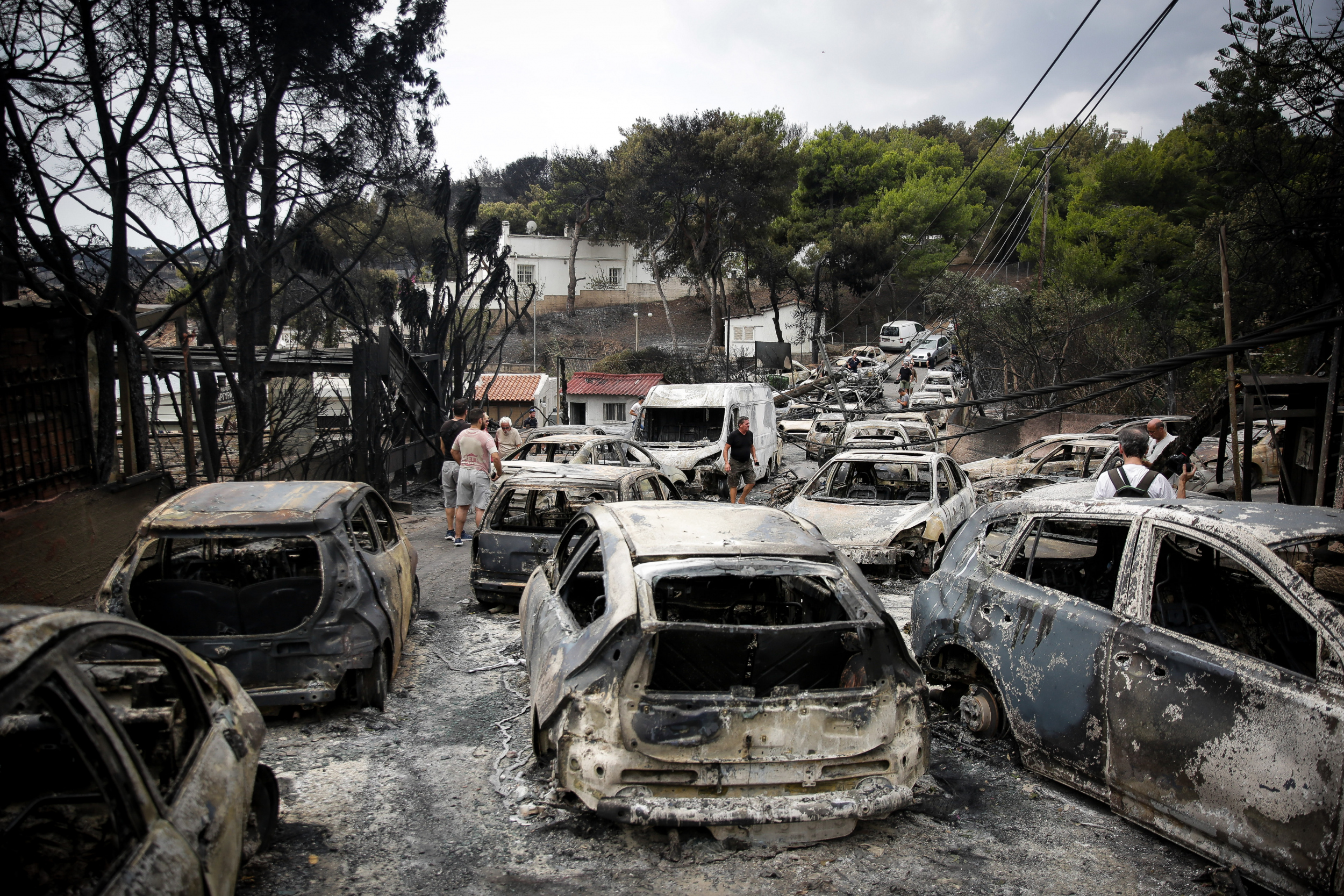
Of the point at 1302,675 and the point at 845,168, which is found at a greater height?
the point at 845,168

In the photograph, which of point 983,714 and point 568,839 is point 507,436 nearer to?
point 983,714

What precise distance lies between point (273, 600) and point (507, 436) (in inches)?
468

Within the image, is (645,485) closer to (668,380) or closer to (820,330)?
(668,380)

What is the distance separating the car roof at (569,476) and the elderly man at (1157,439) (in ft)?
17.0

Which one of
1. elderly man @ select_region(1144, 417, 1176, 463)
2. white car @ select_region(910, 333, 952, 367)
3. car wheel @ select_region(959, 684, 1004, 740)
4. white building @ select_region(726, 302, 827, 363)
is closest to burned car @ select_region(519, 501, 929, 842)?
car wheel @ select_region(959, 684, 1004, 740)

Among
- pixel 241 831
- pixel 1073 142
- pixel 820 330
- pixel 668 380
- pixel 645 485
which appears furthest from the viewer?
pixel 1073 142

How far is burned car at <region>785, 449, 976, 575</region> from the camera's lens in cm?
901

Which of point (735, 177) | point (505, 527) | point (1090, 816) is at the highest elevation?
point (735, 177)

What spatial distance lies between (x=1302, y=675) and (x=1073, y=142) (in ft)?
193

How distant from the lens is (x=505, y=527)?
7.66 metres

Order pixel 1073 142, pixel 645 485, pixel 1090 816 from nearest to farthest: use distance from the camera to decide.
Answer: pixel 1090 816, pixel 645 485, pixel 1073 142

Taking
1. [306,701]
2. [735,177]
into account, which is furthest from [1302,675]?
[735,177]

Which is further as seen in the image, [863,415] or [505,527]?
[863,415]

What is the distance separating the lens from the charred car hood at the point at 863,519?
29.7 feet
